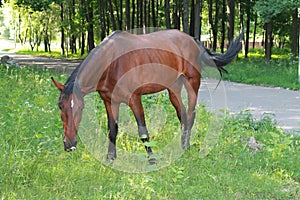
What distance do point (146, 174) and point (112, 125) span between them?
0.78m

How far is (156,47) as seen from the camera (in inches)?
218

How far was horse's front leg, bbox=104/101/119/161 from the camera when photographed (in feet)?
17.2

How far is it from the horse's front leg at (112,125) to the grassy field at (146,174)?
246 millimetres

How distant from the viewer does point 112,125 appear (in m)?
5.39

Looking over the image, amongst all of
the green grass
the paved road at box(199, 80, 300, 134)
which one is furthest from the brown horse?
the green grass

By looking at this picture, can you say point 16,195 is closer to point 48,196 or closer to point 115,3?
point 48,196

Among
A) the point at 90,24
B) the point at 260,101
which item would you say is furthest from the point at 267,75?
the point at 90,24

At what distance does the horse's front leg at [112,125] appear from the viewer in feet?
17.2

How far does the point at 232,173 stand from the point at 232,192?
673mm

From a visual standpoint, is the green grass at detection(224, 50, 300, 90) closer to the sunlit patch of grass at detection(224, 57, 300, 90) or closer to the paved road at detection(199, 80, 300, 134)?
the sunlit patch of grass at detection(224, 57, 300, 90)

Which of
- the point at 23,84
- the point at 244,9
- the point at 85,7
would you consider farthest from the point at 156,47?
the point at 85,7

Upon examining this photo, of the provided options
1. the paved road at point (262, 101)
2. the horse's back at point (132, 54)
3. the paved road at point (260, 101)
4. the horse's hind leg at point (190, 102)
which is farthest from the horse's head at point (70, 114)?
the paved road at point (262, 101)

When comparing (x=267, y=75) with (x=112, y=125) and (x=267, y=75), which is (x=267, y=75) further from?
(x=112, y=125)

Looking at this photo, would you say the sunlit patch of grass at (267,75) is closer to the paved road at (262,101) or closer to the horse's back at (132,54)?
the paved road at (262,101)
